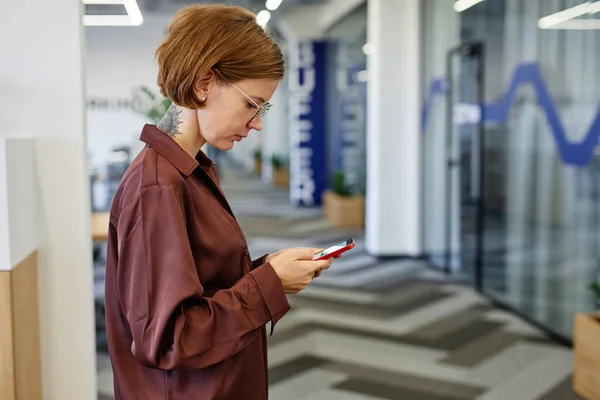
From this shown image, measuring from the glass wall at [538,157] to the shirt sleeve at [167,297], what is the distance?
372 centimetres


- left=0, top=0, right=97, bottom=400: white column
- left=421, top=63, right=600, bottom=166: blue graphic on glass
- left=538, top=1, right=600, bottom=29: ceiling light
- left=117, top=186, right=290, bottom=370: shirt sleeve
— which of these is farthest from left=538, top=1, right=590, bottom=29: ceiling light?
left=117, top=186, right=290, bottom=370: shirt sleeve

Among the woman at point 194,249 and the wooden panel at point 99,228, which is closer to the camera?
the woman at point 194,249

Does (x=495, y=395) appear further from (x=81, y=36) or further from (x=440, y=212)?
(x=440, y=212)

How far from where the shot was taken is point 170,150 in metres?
1.33

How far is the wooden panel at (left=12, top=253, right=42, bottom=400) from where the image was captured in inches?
93.5

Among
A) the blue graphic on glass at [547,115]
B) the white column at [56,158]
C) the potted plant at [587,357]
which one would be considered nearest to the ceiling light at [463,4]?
the blue graphic on glass at [547,115]

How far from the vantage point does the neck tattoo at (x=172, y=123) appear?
139 cm

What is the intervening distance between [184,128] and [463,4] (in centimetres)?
576

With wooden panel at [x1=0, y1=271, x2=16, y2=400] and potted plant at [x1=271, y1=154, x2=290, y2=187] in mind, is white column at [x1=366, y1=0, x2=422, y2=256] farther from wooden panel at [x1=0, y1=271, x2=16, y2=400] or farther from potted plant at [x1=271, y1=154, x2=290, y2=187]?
potted plant at [x1=271, y1=154, x2=290, y2=187]

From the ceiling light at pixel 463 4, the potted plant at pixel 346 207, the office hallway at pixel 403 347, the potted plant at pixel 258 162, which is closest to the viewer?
the office hallway at pixel 403 347

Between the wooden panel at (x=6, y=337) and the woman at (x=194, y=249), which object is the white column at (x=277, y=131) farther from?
the woman at (x=194, y=249)

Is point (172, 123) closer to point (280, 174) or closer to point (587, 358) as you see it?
point (587, 358)

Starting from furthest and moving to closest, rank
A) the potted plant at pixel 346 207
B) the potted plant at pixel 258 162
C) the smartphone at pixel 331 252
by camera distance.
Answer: the potted plant at pixel 258 162 < the potted plant at pixel 346 207 < the smartphone at pixel 331 252

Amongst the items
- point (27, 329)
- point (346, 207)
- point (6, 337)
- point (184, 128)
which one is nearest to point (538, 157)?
point (27, 329)
